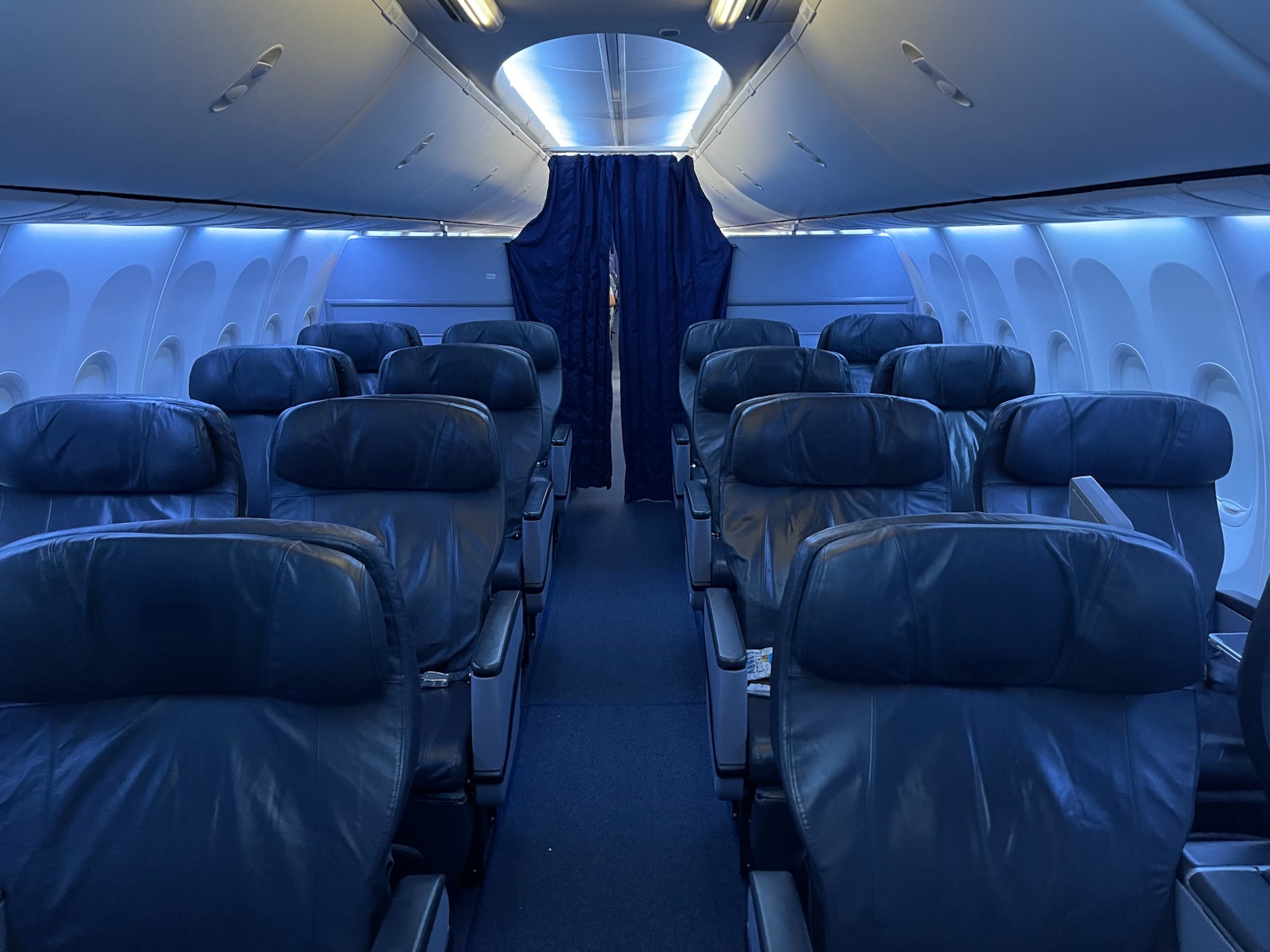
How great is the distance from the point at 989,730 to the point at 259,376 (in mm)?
4144

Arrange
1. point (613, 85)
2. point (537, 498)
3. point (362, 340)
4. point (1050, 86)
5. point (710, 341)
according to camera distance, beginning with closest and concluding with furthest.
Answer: point (1050, 86) → point (537, 498) → point (613, 85) → point (710, 341) → point (362, 340)

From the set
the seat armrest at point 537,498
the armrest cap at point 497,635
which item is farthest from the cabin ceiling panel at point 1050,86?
the seat armrest at point 537,498

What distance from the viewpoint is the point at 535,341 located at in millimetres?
5848

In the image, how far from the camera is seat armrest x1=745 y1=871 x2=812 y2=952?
1.44 m

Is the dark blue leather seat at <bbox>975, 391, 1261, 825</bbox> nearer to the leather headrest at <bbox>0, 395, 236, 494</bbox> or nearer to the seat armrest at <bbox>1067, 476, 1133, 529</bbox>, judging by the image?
the seat armrest at <bbox>1067, 476, 1133, 529</bbox>

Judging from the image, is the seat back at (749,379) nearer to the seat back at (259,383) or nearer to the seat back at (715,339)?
the seat back at (715,339)

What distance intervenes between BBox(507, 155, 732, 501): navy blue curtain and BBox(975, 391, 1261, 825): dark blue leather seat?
3736 millimetres

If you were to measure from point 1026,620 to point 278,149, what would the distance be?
10.4 feet

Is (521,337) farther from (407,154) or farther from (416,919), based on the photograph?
(416,919)

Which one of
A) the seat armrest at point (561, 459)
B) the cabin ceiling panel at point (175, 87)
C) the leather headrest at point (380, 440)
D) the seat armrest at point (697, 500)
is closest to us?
the cabin ceiling panel at point (175, 87)

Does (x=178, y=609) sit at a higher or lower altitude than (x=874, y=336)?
lower

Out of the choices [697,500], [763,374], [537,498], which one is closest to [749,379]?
[763,374]

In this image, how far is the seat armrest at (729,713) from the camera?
2.41 m

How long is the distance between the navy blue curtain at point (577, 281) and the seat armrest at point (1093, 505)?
4.82 metres
